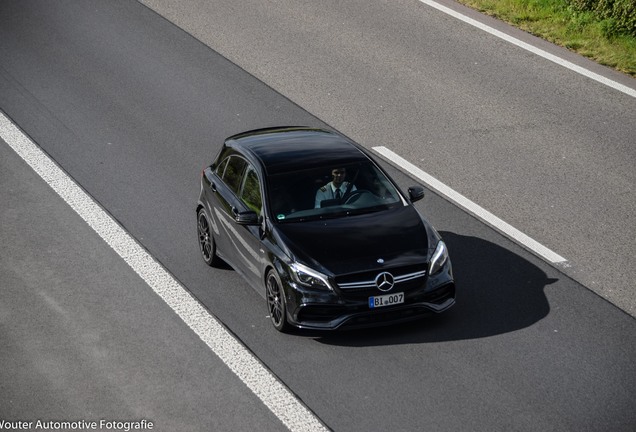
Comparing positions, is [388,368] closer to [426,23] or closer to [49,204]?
[49,204]

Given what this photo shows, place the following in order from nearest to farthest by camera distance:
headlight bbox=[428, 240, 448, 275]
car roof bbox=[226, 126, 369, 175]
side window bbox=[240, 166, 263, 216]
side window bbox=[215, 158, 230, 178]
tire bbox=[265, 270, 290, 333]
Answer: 1. headlight bbox=[428, 240, 448, 275]
2. tire bbox=[265, 270, 290, 333]
3. side window bbox=[240, 166, 263, 216]
4. car roof bbox=[226, 126, 369, 175]
5. side window bbox=[215, 158, 230, 178]

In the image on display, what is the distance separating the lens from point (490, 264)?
1284 centimetres

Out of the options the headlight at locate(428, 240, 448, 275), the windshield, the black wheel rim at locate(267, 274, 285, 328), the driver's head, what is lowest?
the black wheel rim at locate(267, 274, 285, 328)

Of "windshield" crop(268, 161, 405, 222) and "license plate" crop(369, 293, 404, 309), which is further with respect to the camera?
"windshield" crop(268, 161, 405, 222)

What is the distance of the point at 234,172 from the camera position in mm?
12930

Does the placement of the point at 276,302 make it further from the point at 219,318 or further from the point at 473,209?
the point at 473,209

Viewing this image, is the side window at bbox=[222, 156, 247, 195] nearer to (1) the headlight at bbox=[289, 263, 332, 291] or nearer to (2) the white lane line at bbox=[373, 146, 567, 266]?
(1) the headlight at bbox=[289, 263, 332, 291]

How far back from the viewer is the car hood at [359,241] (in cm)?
1098

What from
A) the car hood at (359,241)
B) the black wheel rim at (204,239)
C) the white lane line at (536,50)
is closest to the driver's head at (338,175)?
the car hood at (359,241)

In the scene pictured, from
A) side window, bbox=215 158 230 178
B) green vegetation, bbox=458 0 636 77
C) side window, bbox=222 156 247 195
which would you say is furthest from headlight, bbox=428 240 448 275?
green vegetation, bbox=458 0 636 77

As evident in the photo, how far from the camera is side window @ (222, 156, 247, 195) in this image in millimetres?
12742

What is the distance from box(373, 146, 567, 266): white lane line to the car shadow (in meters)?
0.35

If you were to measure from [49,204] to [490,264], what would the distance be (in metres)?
5.97

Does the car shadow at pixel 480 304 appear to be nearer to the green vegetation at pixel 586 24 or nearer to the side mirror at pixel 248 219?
the side mirror at pixel 248 219
